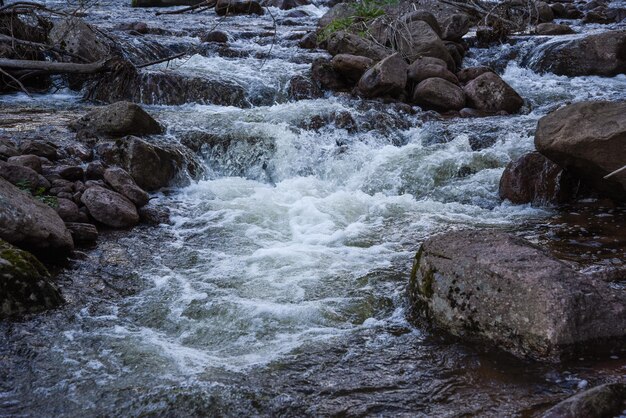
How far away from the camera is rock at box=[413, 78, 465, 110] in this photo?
10.5 m

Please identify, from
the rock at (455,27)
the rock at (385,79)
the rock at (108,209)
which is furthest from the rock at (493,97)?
the rock at (108,209)

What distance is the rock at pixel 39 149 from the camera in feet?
24.0

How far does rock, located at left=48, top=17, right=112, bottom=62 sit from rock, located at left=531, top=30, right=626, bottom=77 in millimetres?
8516

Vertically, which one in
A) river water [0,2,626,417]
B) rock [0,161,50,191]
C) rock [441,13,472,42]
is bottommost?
river water [0,2,626,417]

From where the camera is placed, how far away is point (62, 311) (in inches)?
181

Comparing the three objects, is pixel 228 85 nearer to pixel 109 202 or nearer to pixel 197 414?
pixel 109 202

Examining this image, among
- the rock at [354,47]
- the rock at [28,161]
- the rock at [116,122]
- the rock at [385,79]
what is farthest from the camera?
the rock at [354,47]

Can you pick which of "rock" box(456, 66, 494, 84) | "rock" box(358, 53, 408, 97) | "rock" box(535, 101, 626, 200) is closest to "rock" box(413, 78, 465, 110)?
"rock" box(358, 53, 408, 97)

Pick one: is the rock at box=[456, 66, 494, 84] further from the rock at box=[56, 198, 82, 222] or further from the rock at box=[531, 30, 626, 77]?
the rock at box=[56, 198, 82, 222]

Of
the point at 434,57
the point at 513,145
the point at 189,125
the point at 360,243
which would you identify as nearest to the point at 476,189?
the point at 513,145

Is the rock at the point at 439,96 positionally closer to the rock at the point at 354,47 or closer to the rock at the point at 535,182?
the rock at the point at 354,47

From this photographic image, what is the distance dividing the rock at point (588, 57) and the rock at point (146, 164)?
8.45 m

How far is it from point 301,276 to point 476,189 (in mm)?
3261

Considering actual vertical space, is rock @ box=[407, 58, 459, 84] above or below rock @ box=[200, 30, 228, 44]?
below
